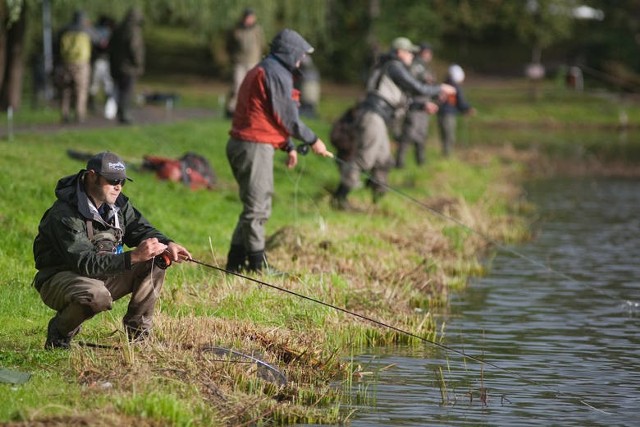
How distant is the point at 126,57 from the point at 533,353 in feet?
52.5

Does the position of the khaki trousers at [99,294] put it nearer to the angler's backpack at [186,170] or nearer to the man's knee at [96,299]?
the man's knee at [96,299]

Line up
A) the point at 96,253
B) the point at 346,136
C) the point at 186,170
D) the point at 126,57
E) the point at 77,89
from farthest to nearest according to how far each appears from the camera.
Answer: the point at 126,57 → the point at 77,89 → the point at 346,136 → the point at 186,170 → the point at 96,253

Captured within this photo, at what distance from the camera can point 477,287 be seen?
14984 millimetres

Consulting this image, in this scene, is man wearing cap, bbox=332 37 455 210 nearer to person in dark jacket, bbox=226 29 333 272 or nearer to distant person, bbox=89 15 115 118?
person in dark jacket, bbox=226 29 333 272

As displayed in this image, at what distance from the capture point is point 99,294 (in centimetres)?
916

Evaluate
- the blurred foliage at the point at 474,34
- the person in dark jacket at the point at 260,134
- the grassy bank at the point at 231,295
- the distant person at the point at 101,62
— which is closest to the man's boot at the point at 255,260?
the person in dark jacket at the point at 260,134

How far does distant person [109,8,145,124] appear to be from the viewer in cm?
2619

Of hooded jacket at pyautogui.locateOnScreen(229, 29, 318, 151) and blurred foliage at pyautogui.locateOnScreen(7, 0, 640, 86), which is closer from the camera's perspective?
hooded jacket at pyautogui.locateOnScreen(229, 29, 318, 151)

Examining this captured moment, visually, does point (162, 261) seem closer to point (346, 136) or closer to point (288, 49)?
point (288, 49)

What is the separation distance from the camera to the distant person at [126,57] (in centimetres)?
2619

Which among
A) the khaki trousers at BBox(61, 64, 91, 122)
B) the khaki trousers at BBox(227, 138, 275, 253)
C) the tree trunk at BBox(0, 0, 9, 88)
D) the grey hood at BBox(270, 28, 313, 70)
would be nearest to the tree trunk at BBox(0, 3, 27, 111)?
the tree trunk at BBox(0, 0, 9, 88)

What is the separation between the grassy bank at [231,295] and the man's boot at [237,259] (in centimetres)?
18

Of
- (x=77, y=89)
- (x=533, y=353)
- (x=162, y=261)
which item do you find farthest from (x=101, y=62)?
(x=162, y=261)

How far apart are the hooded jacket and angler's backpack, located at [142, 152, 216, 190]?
18.9ft
